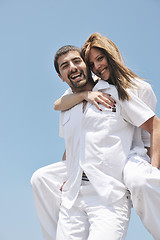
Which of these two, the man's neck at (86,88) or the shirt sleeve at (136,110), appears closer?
the shirt sleeve at (136,110)

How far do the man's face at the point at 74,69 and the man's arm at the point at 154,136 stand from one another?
118 centimetres

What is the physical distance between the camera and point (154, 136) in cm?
387

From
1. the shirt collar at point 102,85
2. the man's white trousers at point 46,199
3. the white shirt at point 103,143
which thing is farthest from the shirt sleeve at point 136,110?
the man's white trousers at point 46,199

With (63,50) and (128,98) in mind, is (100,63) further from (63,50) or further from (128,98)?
(128,98)

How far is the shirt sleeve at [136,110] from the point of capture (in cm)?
389

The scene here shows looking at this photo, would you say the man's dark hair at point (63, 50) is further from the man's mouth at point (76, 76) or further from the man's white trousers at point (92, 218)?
the man's white trousers at point (92, 218)

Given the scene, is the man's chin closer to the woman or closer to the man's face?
the man's face

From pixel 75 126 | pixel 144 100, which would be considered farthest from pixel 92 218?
pixel 144 100

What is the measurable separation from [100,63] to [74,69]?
40 centimetres

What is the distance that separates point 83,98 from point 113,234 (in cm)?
191

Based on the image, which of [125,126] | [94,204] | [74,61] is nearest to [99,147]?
[125,126]

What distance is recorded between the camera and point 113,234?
3557 millimetres

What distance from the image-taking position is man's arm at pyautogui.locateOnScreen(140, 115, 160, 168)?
3.83 meters

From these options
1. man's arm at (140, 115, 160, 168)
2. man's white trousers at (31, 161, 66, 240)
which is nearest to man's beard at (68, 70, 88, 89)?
man's arm at (140, 115, 160, 168)
